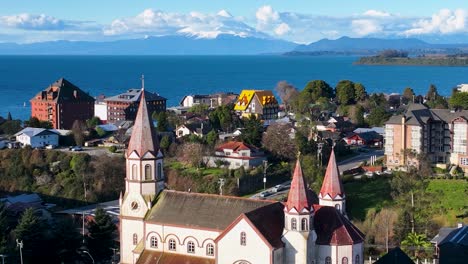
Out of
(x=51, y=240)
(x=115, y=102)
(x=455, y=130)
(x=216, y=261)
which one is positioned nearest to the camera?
(x=216, y=261)

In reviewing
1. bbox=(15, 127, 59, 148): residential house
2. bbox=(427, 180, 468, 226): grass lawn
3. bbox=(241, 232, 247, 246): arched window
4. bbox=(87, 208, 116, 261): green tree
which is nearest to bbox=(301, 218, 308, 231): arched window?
bbox=(241, 232, 247, 246): arched window

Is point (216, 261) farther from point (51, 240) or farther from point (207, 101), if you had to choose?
point (207, 101)

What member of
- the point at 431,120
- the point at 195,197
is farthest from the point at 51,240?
the point at 431,120

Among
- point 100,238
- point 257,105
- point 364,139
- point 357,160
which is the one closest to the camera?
point 100,238

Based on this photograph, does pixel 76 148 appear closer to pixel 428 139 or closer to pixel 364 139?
pixel 364 139

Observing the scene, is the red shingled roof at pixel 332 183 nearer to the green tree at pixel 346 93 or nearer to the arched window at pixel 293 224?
the arched window at pixel 293 224

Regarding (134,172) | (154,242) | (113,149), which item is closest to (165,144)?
(113,149)
